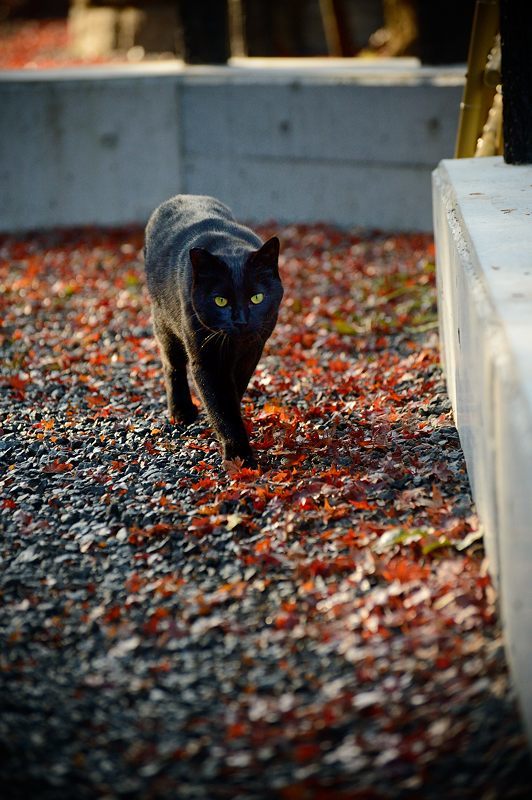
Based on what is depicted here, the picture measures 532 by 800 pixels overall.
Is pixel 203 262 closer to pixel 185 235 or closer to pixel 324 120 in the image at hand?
pixel 185 235

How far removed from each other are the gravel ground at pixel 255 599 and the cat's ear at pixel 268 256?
39.0 inches

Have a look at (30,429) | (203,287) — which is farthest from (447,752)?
(30,429)

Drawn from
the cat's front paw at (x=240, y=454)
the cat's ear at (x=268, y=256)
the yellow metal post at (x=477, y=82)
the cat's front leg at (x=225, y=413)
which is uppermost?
the yellow metal post at (x=477, y=82)

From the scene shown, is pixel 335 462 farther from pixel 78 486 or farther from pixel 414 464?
pixel 78 486

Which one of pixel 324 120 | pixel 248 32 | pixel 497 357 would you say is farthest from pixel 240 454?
pixel 248 32

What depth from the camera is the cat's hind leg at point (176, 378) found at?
19.4 feet

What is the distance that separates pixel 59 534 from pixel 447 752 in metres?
2.25

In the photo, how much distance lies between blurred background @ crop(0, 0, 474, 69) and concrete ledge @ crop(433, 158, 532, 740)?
5.20 meters

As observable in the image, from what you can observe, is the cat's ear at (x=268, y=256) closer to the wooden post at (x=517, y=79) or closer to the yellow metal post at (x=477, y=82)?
the wooden post at (x=517, y=79)

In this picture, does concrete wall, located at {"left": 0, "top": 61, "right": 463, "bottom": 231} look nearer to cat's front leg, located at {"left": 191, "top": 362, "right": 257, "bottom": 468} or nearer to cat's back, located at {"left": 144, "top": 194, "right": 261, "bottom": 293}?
cat's back, located at {"left": 144, "top": 194, "right": 261, "bottom": 293}

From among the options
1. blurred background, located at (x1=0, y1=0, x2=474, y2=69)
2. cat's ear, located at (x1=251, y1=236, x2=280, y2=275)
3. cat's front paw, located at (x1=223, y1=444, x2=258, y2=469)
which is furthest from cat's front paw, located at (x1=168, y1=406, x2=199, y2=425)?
blurred background, located at (x1=0, y1=0, x2=474, y2=69)

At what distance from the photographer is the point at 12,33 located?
28.6 meters

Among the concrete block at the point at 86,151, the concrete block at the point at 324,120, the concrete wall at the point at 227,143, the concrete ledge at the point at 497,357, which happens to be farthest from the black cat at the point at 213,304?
the concrete block at the point at 86,151

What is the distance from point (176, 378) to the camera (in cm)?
590
